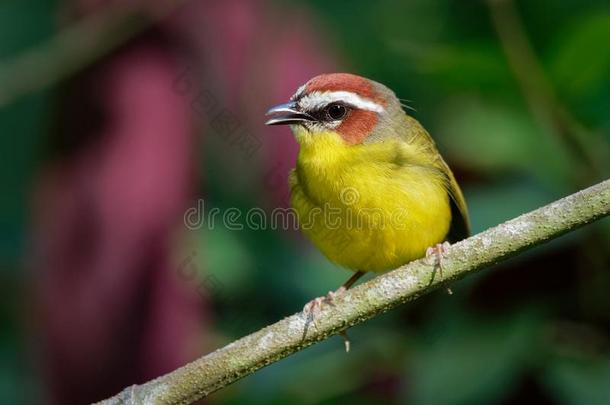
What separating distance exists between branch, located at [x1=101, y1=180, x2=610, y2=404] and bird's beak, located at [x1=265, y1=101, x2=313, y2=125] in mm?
1396

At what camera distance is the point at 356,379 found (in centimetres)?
421

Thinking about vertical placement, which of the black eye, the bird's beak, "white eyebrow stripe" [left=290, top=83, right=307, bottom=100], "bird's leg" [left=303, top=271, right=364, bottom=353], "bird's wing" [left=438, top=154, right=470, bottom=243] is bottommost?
"bird's leg" [left=303, top=271, right=364, bottom=353]

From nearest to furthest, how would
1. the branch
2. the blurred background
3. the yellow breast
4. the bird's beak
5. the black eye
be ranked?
1. the branch
2. the blurred background
3. the yellow breast
4. the bird's beak
5. the black eye

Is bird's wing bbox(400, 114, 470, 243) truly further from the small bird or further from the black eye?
the black eye

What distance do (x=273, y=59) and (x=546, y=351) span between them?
5.77ft

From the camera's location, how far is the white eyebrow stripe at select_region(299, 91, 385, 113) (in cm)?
420

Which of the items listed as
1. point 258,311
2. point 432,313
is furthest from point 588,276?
point 258,311

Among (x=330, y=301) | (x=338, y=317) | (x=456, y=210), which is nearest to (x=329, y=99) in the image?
(x=456, y=210)

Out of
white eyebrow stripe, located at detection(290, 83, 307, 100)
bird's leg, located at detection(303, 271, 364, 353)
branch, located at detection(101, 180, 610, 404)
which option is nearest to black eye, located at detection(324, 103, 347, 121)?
white eyebrow stripe, located at detection(290, 83, 307, 100)

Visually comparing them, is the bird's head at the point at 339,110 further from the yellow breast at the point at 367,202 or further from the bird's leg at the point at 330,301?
the bird's leg at the point at 330,301

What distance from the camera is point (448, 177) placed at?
4.37 meters

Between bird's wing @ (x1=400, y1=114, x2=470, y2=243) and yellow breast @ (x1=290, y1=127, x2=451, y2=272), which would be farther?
bird's wing @ (x1=400, y1=114, x2=470, y2=243)

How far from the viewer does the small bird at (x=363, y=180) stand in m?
4.06

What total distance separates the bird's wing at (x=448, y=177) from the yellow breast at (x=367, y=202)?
6cm
